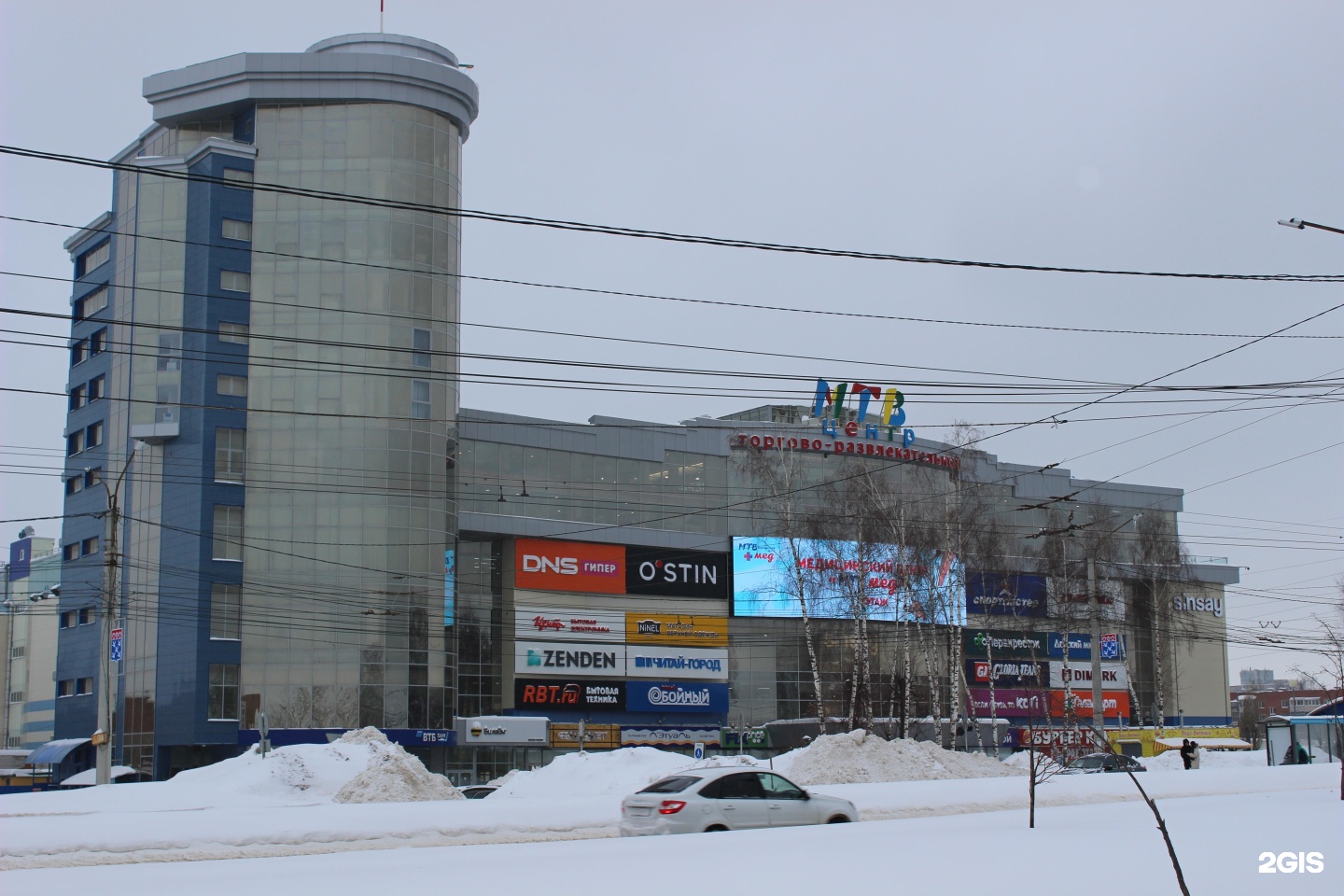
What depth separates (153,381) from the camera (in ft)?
201

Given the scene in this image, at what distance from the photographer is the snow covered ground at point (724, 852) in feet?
39.8

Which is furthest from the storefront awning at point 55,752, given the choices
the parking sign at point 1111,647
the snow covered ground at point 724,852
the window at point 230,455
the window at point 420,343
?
the parking sign at point 1111,647

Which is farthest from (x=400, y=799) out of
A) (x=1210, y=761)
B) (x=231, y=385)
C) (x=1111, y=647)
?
(x=1111, y=647)

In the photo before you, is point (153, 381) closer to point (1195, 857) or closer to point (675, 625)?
point (675, 625)

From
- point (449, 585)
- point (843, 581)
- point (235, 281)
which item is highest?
point (235, 281)

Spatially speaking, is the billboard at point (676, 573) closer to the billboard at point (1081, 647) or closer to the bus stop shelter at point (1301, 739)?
the billboard at point (1081, 647)

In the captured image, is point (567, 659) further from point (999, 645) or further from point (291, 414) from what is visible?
point (999, 645)

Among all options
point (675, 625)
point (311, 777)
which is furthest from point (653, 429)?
point (311, 777)

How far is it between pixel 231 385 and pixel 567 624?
2045 cm

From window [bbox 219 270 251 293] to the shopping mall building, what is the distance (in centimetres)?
10

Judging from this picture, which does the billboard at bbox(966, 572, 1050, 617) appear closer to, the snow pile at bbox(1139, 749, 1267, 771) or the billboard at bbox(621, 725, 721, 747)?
the snow pile at bbox(1139, 749, 1267, 771)

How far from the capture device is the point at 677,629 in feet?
231

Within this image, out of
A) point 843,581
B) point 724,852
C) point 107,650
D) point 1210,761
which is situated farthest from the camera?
point 843,581

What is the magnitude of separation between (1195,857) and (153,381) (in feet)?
188
